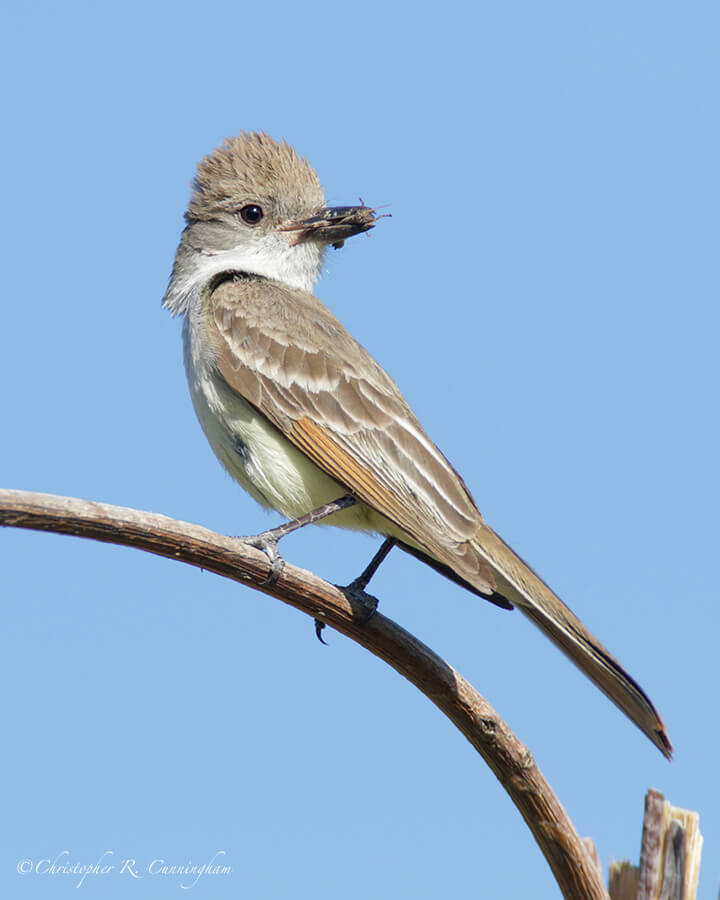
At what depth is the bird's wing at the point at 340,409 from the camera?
6.05 m

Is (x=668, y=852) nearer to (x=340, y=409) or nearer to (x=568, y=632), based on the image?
(x=568, y=632)

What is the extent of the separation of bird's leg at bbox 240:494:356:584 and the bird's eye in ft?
7.79

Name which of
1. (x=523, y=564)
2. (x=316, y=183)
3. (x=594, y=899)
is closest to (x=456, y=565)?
(x=523, y=564)

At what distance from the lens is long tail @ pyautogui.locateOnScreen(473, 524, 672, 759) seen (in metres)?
4.93

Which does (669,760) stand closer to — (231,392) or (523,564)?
(523,564)

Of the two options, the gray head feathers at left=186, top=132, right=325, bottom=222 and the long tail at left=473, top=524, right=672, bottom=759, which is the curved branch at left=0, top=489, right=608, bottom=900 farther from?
the gray head feathers at left=186, top=132, right=325, bottom=222

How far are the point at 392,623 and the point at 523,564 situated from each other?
4.10 ft

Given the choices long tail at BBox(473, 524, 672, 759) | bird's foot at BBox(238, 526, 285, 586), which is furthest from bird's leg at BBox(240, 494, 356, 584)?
long tail at BBox(473, 524, 672, 759)

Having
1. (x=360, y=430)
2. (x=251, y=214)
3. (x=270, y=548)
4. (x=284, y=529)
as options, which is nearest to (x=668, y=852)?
(x=270, y=548)

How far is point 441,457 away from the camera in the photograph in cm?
A: 655

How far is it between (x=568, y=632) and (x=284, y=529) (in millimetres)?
1510

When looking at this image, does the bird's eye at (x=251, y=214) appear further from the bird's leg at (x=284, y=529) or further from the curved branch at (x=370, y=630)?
the curved branch at (x=370, y=630)

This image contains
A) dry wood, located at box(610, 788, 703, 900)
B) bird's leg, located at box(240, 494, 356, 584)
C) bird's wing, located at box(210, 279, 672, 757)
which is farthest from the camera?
bird's wing, located at box(210, 279, 672, 757)

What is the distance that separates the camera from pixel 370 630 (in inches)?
185
